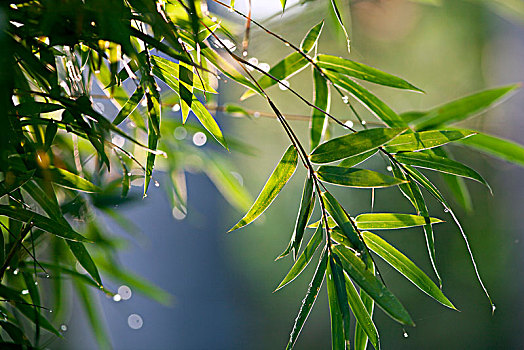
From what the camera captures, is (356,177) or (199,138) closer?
(356,177)

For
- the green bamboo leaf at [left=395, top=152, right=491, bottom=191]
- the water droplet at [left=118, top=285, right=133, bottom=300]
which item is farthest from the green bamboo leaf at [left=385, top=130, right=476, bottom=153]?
the water droplet at [left=118, top=285, right=133, bottom=300]

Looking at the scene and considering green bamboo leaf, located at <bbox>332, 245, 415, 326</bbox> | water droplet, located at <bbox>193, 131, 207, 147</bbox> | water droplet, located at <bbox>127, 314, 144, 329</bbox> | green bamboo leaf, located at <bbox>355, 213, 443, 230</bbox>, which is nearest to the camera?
green bamboo leaf, located at <bbox>332, 245, 415, 326</bbox>

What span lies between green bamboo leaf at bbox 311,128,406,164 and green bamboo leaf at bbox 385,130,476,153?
0.05m

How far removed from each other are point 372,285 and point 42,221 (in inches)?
9.8

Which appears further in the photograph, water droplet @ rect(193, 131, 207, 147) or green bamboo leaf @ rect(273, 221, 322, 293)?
water droplet @ rect(193, 131, 207, 147)

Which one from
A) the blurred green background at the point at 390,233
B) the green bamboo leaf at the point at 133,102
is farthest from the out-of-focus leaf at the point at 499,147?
the blurred green background at the point at 390,233

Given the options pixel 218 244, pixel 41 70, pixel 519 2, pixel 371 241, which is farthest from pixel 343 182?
pixel 218 244

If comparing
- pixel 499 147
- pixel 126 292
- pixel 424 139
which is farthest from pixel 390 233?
pixel 424 139

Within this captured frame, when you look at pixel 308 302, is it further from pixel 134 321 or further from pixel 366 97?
pixel 134 321

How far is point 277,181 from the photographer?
37 cm

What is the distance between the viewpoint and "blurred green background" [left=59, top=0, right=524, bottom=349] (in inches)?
89.9

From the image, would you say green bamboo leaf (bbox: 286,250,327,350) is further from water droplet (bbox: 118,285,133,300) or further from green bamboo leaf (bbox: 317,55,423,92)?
water droplet (bbox: 118,285,133,300)

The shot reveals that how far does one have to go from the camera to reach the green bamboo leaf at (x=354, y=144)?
33 centimetres

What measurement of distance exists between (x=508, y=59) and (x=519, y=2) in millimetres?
2077
